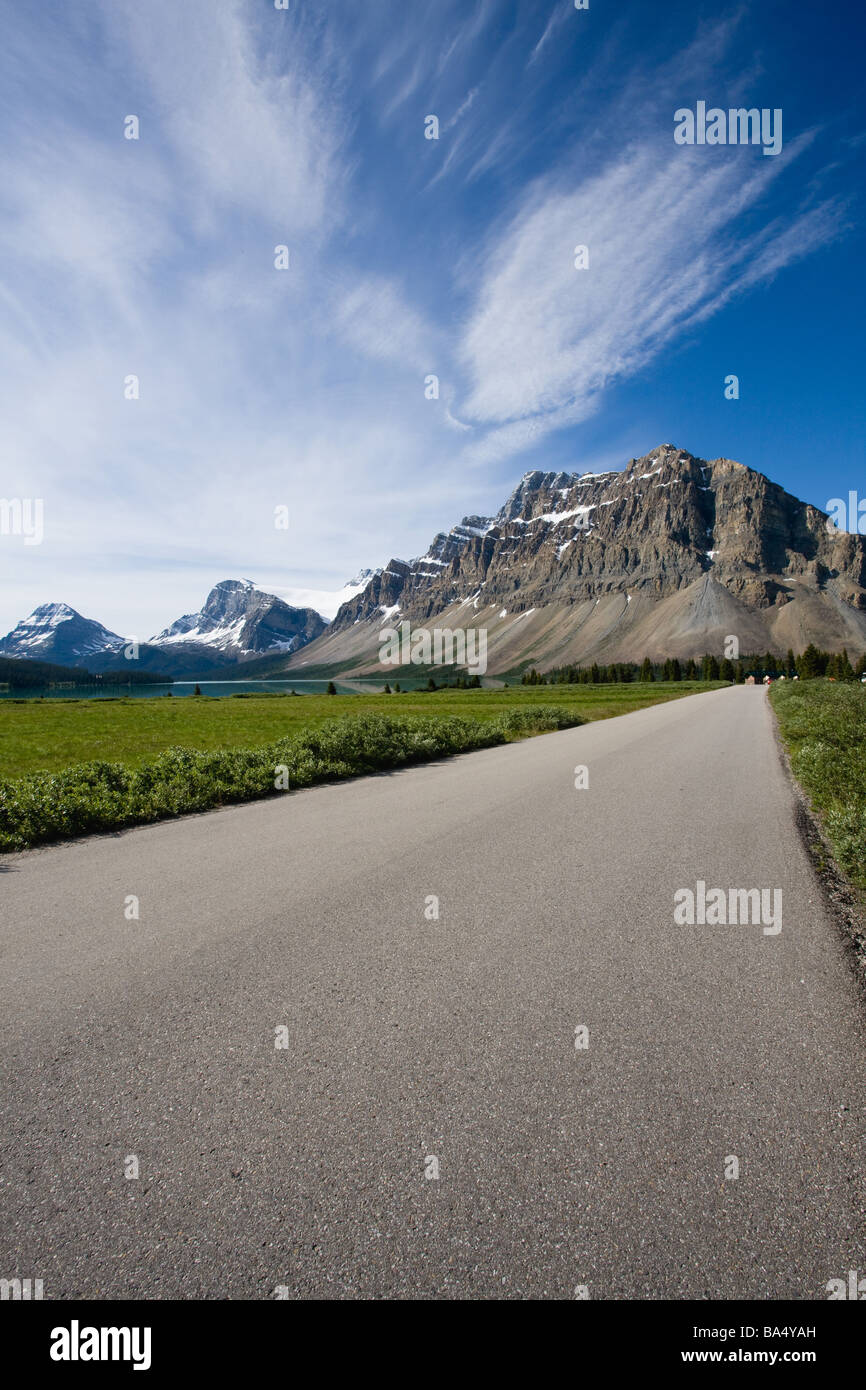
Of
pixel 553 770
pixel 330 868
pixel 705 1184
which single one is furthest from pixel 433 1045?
pixel 553 770

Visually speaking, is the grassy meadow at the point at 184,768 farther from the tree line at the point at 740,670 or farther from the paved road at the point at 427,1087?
the tree line at the point at 740,670

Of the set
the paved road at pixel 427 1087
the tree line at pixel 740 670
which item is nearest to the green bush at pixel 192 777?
the paved road at pixel 427 1087

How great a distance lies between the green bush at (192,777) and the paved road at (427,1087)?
2.98 meters

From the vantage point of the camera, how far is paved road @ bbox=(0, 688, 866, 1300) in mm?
2529

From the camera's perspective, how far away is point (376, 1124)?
326 centimetres

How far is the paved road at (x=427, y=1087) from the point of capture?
253 centimetres

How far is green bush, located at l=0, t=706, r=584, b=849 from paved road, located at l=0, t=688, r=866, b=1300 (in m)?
2.98

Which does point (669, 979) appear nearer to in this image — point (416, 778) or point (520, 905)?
point (520, 905)

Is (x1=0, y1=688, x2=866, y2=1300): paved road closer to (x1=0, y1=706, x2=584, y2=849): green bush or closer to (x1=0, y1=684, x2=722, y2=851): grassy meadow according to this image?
(x1=0, y1=706, x2=584, y2=849): green bush

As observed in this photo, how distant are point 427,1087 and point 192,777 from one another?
11.2 metres

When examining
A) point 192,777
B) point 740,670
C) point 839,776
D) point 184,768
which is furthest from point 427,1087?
point 740,670

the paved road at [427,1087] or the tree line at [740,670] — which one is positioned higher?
the tree line at [740,670]

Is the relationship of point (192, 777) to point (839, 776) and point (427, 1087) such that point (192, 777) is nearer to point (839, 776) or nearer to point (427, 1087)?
point (427, 1087)

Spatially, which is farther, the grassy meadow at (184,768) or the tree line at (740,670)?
the tree line at (740,670)
